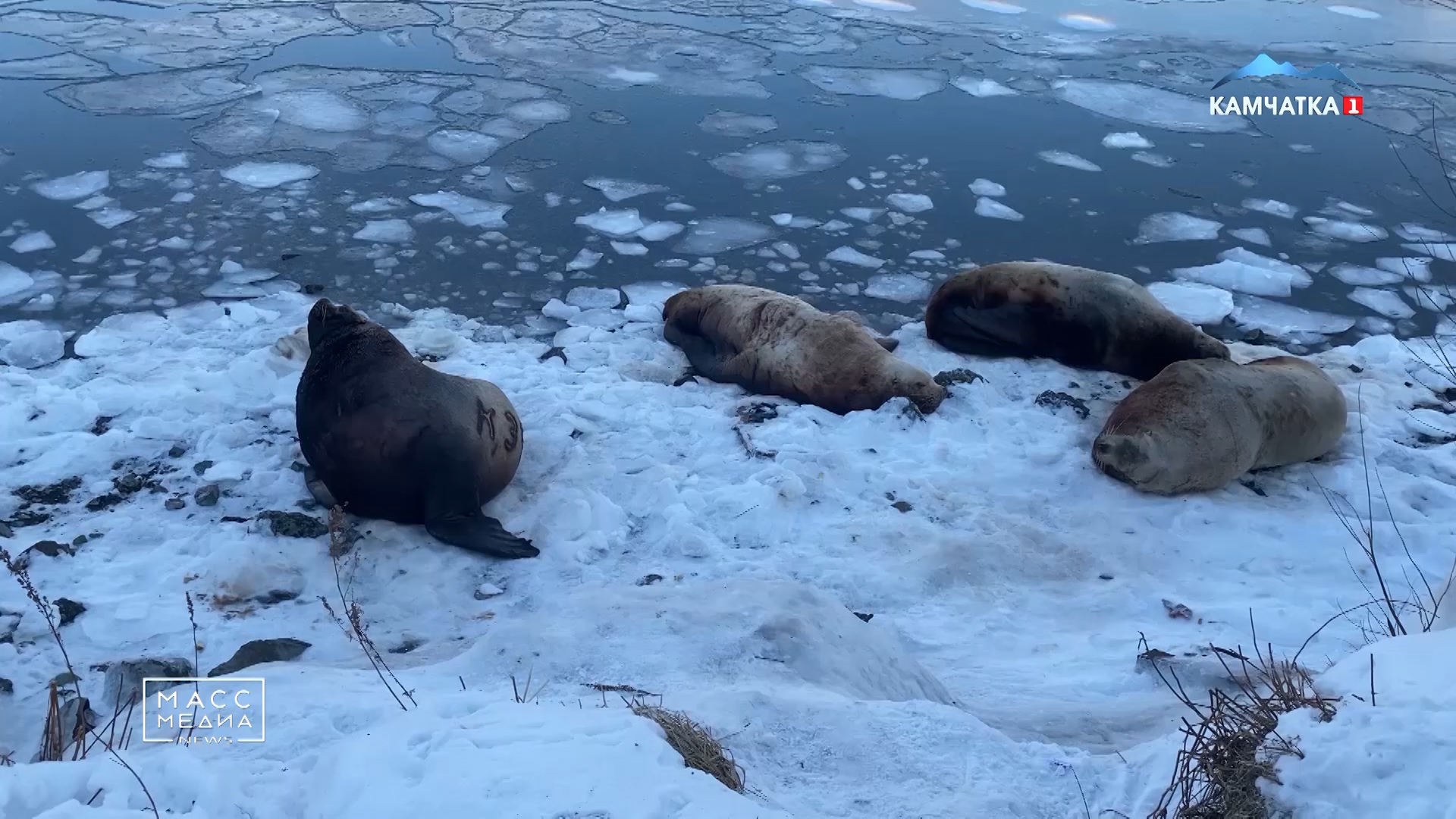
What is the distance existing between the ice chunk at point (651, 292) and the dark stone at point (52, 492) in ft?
9.29

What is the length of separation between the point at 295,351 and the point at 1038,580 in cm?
342

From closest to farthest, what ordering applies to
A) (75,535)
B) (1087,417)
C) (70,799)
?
(70,799)
(75,535)
(1087,417)

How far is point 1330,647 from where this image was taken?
11.1 ft

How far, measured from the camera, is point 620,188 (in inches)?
287

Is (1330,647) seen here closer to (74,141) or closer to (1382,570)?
(1382,570)

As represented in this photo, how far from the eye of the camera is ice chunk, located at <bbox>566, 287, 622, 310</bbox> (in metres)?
5.94

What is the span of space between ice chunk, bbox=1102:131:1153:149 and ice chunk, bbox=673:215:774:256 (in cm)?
335

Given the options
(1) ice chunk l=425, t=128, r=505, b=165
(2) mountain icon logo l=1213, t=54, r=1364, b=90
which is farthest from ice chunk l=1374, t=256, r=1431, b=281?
(1) ice chunk l=425, t=128, r=505, b=165

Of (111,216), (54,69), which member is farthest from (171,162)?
(54,69)

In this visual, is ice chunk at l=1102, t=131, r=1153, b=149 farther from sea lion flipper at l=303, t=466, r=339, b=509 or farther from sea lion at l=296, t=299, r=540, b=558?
sea lion flipper at l=303, t=466, r=339, b=509

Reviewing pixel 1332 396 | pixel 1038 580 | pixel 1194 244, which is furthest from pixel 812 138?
pixel 1038 580

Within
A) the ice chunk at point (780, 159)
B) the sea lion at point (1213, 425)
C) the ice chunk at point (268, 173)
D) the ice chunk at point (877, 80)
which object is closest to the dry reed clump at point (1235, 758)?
the sea lion at point (1213, 425)

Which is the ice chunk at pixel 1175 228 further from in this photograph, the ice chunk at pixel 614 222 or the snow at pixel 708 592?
the ice chunk at pixel 614 222

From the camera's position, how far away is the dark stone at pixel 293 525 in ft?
12.6
